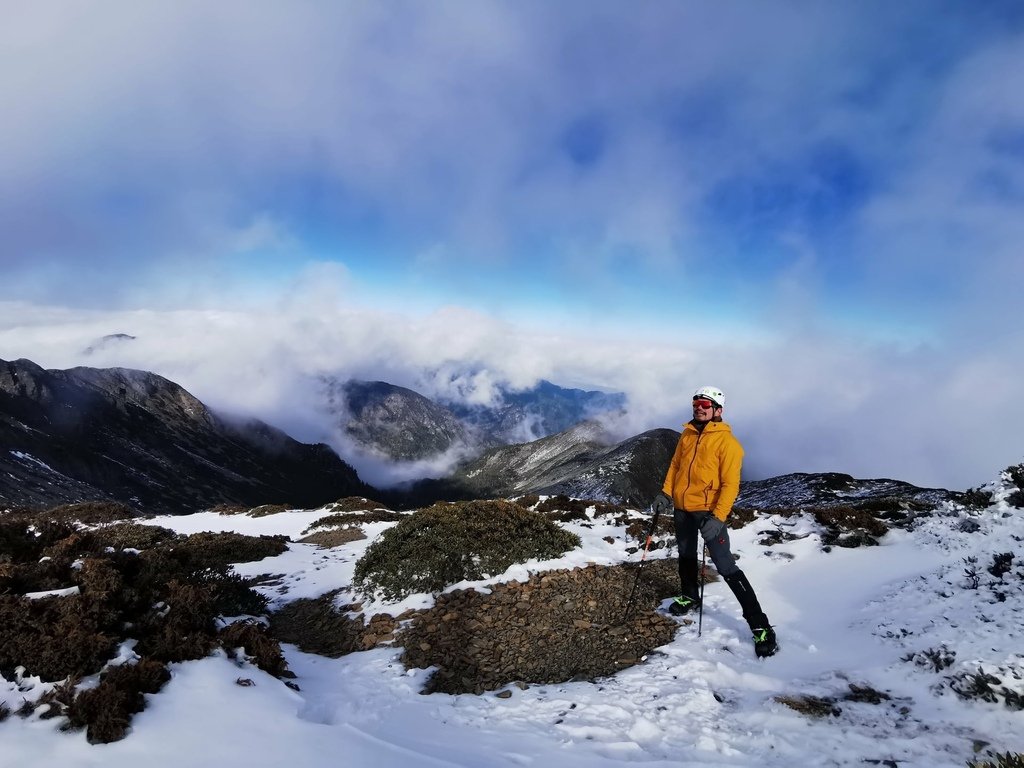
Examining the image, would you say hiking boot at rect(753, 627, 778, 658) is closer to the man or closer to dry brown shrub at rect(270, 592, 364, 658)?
the man

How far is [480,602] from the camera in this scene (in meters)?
11.0

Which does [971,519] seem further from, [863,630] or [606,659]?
[606,659]

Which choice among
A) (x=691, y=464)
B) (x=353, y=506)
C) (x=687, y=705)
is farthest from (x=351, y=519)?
(x=687, y=705)

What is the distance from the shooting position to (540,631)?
9.86 meters

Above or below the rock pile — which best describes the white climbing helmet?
above

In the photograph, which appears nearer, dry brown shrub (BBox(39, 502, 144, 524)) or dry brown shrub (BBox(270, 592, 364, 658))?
dry brown shrub (BBox(270, 592, 364, 658))

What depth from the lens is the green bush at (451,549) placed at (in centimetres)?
1211

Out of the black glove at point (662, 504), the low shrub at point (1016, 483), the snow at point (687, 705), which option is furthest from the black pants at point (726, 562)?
the low shrub at point (1016, 483)

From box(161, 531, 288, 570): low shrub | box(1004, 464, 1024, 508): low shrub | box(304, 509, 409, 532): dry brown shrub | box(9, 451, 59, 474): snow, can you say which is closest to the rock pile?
box(1004, 464, 1024, 508): low shrub

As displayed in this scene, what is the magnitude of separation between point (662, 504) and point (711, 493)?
117cm

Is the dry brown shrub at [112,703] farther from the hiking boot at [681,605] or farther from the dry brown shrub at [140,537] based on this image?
the dry brown shrub at [140,537]

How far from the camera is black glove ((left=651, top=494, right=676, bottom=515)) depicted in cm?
964

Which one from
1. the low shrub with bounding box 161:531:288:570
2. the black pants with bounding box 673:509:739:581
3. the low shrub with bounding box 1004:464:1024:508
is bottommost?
the low shrub with bounding box 161:531:288:570

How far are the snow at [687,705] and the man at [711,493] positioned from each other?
0.89 metres
